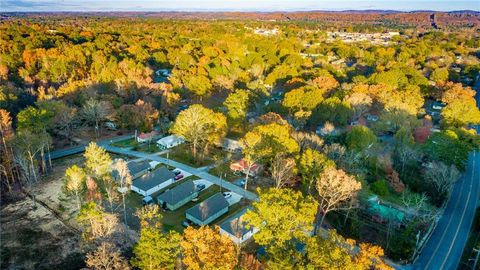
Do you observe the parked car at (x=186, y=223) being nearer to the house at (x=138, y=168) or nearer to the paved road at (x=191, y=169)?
the paved road at (x=191, y=169)

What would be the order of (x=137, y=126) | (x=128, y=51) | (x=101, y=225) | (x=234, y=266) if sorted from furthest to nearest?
(x=128, y=51), (x=137, y=126), (x=101, y=225), (x=234, y=266)

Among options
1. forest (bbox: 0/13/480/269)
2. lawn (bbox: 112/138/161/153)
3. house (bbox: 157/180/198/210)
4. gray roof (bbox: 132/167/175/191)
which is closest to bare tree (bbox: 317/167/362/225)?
forest (bbox: 0/13/480/269)

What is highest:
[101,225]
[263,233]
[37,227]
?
[263,233]

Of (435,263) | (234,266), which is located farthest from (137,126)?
(435,263)

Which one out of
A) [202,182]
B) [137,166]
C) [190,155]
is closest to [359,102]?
[190,155]

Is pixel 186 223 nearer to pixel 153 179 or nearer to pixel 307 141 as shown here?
pixel 153 179

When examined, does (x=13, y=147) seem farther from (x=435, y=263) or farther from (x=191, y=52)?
(x=191, y=52)

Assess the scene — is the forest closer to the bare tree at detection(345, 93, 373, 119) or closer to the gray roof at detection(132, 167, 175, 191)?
the bare tree at detection(345, 93, 373, 119)
